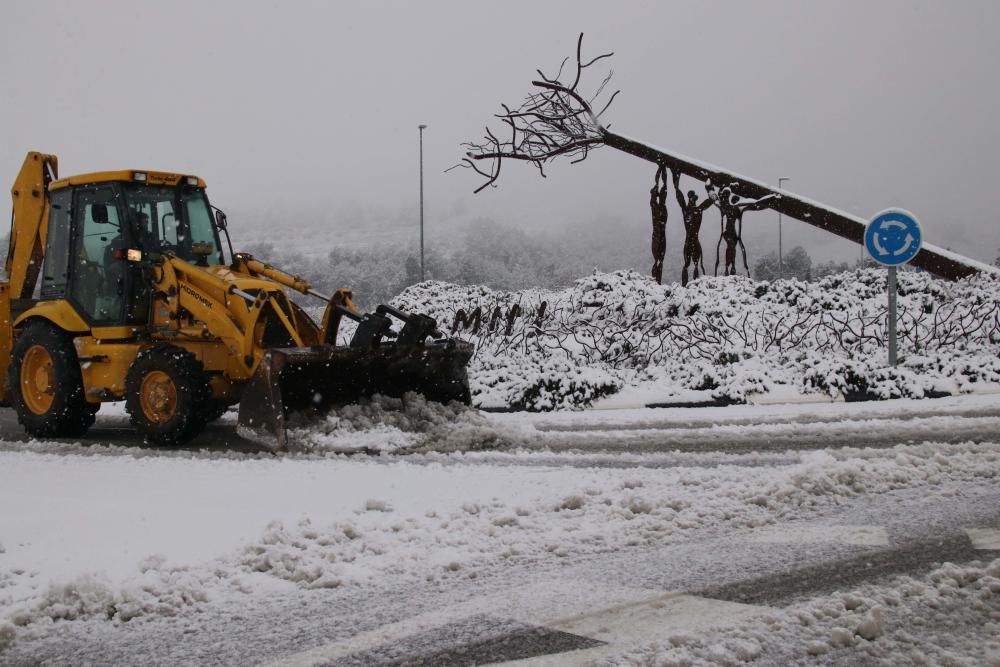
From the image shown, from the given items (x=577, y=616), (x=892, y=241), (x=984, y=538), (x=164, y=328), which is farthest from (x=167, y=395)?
(x=892, y=241)

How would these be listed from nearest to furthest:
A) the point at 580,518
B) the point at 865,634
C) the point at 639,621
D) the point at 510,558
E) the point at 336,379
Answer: the point at 865,634 → the point at 639,621 → the point at 510,558 → the point at 580,518 → the point at 336,379

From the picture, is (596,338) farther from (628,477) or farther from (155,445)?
(628,477)

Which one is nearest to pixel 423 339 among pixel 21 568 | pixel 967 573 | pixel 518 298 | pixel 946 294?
pixel 21 568

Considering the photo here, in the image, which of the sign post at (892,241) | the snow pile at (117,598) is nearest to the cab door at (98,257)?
the snow pile at (117,598)

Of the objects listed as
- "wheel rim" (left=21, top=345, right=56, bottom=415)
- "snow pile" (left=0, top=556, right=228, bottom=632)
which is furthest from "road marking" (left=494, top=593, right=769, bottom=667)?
"wheel rim" (left=21, top=345, right=56, bottom=415)

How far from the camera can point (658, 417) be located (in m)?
10.0

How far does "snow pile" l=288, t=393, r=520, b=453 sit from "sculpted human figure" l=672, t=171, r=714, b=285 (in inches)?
354

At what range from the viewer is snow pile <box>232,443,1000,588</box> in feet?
14.4

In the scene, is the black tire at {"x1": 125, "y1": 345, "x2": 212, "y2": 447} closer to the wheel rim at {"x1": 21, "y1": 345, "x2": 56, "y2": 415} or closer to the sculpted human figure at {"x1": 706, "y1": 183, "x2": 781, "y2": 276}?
the wheel rim at {"x1": 21, "y1": 345, "x2": 56, "y2": 415}

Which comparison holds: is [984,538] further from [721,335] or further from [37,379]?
[37,379]

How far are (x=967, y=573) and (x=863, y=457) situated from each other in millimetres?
2761

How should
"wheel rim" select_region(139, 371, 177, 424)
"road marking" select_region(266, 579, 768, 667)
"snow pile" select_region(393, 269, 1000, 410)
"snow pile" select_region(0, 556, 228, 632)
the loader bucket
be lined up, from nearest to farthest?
"road marking" select_region(266, 579, 768, 667) < "snow pile" select_region(0, 556, 228, 632) < the loader bucket < "wheel rim" select_region(139, 371, 177, 424) < "snow pile" select_region(393, 269, 1000, 410)

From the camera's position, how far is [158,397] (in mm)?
8906

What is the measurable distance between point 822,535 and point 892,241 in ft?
27.3
